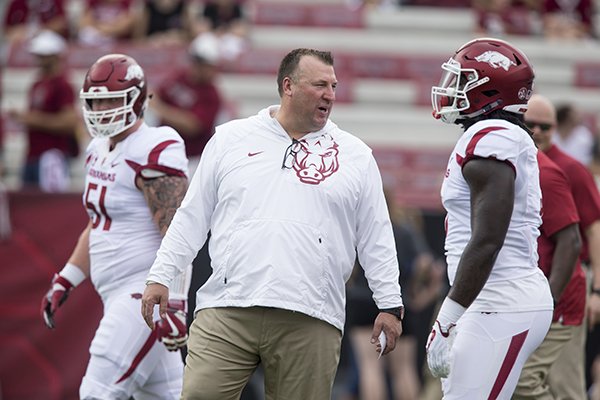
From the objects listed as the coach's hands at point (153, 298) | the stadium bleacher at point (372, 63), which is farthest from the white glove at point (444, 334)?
the stadium bleacher at point (372, 63)

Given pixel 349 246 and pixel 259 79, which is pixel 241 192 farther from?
pixel 259 79

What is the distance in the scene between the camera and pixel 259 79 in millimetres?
13500

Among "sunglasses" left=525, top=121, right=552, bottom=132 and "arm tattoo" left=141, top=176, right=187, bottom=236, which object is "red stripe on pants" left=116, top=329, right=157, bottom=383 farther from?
"sunglasses" left=525, top=121, right=552, bottom=132

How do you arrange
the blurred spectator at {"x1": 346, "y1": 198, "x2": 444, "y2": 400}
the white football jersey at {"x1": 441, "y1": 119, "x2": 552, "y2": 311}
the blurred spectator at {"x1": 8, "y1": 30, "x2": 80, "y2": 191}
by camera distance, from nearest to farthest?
the white football jersey at {"x1": 441, "y1": 119, "x2": 552, "y2": 311}, the blurred spectator at {"x1": 346, "y1": 198, "x2": 444, "y2": 400}, the blurred spectator at {"x1": 8, "y1": 30, "x2": 80, "y2": 191}

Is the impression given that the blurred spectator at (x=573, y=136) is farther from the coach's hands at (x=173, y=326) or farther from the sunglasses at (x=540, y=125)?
the coach's hands at (x=173, y=326)

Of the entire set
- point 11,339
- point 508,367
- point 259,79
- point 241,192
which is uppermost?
point 241,192

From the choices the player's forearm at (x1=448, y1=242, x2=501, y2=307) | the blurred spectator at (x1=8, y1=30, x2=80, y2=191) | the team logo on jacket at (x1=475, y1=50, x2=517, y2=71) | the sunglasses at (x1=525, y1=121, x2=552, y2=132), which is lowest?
the blurred spectator at (x1=8, y1=30, x2=80, y2=191)

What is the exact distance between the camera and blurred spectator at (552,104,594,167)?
8945 millimetres

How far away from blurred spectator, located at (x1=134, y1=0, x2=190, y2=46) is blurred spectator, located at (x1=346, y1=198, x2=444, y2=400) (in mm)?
5234

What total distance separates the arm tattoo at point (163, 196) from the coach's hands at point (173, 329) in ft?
1.34

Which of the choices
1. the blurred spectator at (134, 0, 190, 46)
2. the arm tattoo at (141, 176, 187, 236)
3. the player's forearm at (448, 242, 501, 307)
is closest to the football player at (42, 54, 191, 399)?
the arm tattoo at (141, 176, 187, 236)

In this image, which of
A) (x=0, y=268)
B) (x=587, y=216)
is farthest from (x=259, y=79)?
(x=587, y=216)

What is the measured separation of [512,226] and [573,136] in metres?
6.45

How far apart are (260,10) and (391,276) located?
9.65 metres
